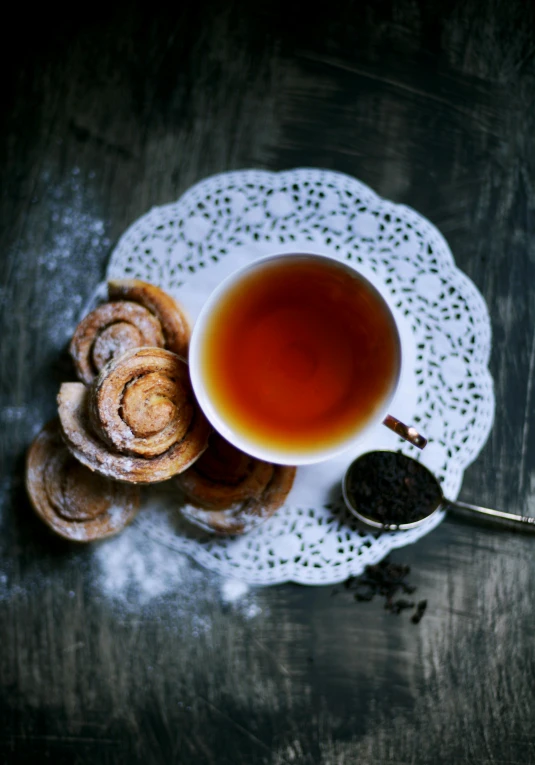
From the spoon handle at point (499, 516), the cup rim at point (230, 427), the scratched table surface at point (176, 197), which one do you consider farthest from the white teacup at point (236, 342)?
the scratched table surface at point (176, 197)

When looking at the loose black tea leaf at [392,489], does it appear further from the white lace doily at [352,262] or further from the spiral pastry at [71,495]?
the spiral pastry at [71,495]

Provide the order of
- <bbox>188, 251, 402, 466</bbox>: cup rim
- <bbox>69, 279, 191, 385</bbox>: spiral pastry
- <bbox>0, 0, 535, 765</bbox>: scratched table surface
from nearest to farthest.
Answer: <bbox>188, 251, 402, 466</bbox>: cup rim, <bbox>69, 279, 191, 385</bbox>: spiral pastry, <bbox>0, 0, 535, 765</bbox>: scratched table surface

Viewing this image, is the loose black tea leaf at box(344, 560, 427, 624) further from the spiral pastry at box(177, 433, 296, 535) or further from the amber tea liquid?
the amber tea liquid

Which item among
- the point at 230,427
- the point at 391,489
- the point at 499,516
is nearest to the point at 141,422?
the point at 230,427

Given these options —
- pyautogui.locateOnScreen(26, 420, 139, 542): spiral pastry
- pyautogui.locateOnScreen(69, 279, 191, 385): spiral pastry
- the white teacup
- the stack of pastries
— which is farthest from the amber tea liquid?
pyautogui.locateOnScreen(26, 420, 139, 542): spiral pastry

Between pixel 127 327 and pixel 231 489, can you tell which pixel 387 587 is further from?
pixel 127 327

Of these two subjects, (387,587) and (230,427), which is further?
(387,587)
